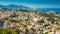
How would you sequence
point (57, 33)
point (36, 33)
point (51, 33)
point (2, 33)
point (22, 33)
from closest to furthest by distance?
point (2, 33)
point (57, 33)
point (51, 33)
point (22, 33)
point (36, 33)

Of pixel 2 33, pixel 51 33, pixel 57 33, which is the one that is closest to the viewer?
pixel 2 33

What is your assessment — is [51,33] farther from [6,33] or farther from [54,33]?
[6,33]

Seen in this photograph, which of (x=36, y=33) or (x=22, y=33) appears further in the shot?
(x=36, y=33)

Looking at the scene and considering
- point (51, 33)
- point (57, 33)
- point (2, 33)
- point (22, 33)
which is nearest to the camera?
point (2, 33)

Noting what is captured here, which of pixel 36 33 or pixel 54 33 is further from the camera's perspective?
pixel 36 33

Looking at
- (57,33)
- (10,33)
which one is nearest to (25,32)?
(57,33)

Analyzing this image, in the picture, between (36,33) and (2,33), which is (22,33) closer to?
(36,33)

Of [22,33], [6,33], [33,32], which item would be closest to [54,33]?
[22,33]

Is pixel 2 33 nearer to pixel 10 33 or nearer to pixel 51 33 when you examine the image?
pixel 10 33

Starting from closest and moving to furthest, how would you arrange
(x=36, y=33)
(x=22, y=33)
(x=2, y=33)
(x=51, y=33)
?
(x=2, y=33), (x=51, y=33), (x=22, y=33), (x=36, y=33)
